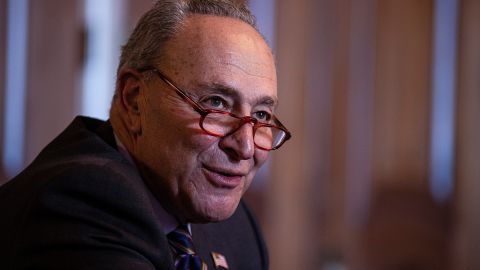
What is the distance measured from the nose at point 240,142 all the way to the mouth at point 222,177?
0.14 feet

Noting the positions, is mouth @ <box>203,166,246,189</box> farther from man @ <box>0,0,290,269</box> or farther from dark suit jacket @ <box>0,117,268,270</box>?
dark suit jacket @ <box>0,117,268,270</box>

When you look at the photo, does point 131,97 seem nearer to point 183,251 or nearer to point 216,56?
point 216,56

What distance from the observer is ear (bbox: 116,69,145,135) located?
4.47 feet

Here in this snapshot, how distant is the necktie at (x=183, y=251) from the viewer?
130cm

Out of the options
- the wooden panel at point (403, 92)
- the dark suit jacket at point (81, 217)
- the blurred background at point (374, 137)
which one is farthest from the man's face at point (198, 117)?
the wooden panel at point (403, 92)

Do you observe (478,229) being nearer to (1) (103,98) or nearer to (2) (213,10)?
(1) (103,98)

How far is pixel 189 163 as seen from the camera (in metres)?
1.30

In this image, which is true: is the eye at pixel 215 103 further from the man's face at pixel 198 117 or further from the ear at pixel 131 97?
the ear at pixel 131 97

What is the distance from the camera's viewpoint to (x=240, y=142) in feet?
4.32

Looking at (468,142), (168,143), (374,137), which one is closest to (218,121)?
(168,143)

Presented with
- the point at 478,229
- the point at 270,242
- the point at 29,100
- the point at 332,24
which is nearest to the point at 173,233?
the point at 29,100

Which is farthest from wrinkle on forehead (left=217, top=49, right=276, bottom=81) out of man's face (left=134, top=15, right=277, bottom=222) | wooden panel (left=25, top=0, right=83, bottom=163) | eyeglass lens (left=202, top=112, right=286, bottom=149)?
wooden panel (left=25, top=0, right=83, bottom=163)

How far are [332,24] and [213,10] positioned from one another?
8.18ft

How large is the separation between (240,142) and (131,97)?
26 centimetres
